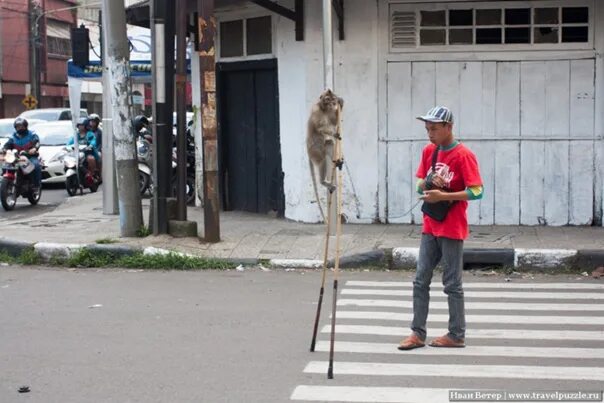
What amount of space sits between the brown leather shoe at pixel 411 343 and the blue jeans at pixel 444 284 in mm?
35

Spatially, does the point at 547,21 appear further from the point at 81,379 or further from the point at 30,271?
the point at 81,379

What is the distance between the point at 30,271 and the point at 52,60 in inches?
1628

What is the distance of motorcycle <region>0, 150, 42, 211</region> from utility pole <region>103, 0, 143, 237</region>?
5253 mm

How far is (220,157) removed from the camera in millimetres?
14352

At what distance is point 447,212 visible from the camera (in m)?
6.42

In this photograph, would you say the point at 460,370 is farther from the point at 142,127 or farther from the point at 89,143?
the point at 89,143

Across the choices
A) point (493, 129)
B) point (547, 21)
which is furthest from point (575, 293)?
point (547, 21)

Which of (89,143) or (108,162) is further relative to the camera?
(89,143)

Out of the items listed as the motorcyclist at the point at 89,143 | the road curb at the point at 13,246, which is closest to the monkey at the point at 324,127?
the road curb at the point at 13,246

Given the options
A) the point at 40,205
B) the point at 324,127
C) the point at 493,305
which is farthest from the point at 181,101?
the point at 40,205

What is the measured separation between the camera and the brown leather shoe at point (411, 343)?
6602mm

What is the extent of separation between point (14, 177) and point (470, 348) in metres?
11.9

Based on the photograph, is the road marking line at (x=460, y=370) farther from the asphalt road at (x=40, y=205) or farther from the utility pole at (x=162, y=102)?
the asphalt road at (x=40, y=205)

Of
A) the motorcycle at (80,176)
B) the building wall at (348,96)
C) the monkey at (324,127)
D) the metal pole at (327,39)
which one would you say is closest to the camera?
the monkey at (324,127)
